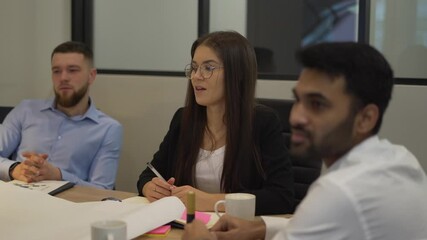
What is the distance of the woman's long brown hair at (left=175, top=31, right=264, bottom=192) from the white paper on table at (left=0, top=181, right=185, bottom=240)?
1.09 feet

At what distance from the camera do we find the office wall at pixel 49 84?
130 inches

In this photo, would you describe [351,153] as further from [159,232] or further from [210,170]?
[210,170]

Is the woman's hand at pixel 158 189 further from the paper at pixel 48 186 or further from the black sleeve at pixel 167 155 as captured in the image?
the paper at pixel 48 186

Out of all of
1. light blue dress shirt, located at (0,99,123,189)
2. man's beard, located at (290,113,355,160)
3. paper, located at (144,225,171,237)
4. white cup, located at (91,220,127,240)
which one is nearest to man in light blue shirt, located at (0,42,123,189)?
light blue dress shirt, located at (0,99,123,189)

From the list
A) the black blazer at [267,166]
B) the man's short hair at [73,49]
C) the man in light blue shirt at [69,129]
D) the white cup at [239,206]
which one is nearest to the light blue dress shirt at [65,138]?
the man in light blue shirt at [69,129]

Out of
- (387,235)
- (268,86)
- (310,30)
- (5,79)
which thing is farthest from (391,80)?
(310,30)

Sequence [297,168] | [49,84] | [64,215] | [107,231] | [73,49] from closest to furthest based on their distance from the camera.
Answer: [107,231]
[64,215]
[297,168]
[73,49]
[49,84]

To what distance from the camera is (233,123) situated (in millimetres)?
1926

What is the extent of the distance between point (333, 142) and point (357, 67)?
146 mm

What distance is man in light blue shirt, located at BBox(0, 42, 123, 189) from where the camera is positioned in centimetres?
256

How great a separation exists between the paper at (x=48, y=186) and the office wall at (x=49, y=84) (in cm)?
131

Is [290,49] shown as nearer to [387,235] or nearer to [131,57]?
[131,57]

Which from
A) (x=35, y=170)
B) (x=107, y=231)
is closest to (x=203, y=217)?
(x=107, y=231)

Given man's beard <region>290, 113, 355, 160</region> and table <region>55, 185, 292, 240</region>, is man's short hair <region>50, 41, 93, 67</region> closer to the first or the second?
table <region>55, 185, 292, 240</region>
